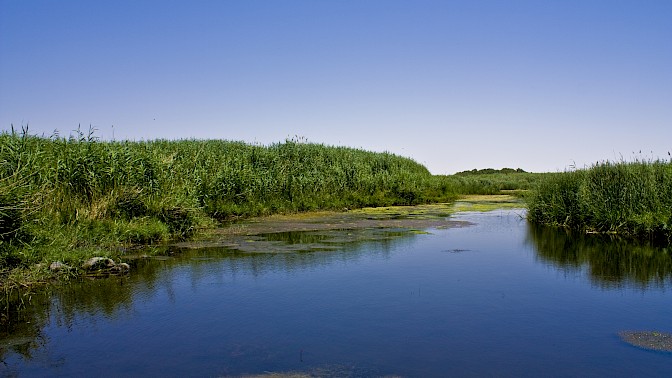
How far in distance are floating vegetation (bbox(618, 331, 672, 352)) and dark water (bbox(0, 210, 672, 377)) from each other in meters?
0.13

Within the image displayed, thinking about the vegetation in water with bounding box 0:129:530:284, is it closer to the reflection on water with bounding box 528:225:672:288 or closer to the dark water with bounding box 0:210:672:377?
the dark water with bounding box 0:210:672:377

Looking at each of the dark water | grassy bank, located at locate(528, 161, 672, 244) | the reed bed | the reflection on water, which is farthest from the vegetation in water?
grassy bank, located at locate(528, 161, 672, 244)

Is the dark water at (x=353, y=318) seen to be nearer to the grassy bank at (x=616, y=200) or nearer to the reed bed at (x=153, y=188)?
the reed bed at (x=153, y=188)

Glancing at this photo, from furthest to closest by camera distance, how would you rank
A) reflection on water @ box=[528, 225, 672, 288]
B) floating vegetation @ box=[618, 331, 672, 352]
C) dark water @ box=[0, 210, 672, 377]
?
reflection on water @ box=[528, 225, 672, 288] → floating vegetation @ box=[618, 331, 672, 352] → dark water @ box=[0, 210, 672, 377]

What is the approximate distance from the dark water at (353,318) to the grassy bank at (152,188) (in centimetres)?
133

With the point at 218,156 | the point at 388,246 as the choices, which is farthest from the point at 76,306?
the point at 218,156

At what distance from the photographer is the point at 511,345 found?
5.27 m

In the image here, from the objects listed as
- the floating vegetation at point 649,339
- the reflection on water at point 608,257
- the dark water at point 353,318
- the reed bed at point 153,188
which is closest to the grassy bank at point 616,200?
the reflection on water at point 608,257

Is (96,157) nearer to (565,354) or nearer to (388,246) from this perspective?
Answer: (388,246)

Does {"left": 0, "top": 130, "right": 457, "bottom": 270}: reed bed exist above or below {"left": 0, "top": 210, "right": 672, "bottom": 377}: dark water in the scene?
above

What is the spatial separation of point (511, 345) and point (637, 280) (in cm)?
423

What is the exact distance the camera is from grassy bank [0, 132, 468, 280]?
8.13m

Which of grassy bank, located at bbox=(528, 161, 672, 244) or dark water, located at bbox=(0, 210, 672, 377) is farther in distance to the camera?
grassy bank, located at bbox=(528, 161, 672, 244)

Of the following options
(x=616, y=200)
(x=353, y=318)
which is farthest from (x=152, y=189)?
(x=616, y=200)
